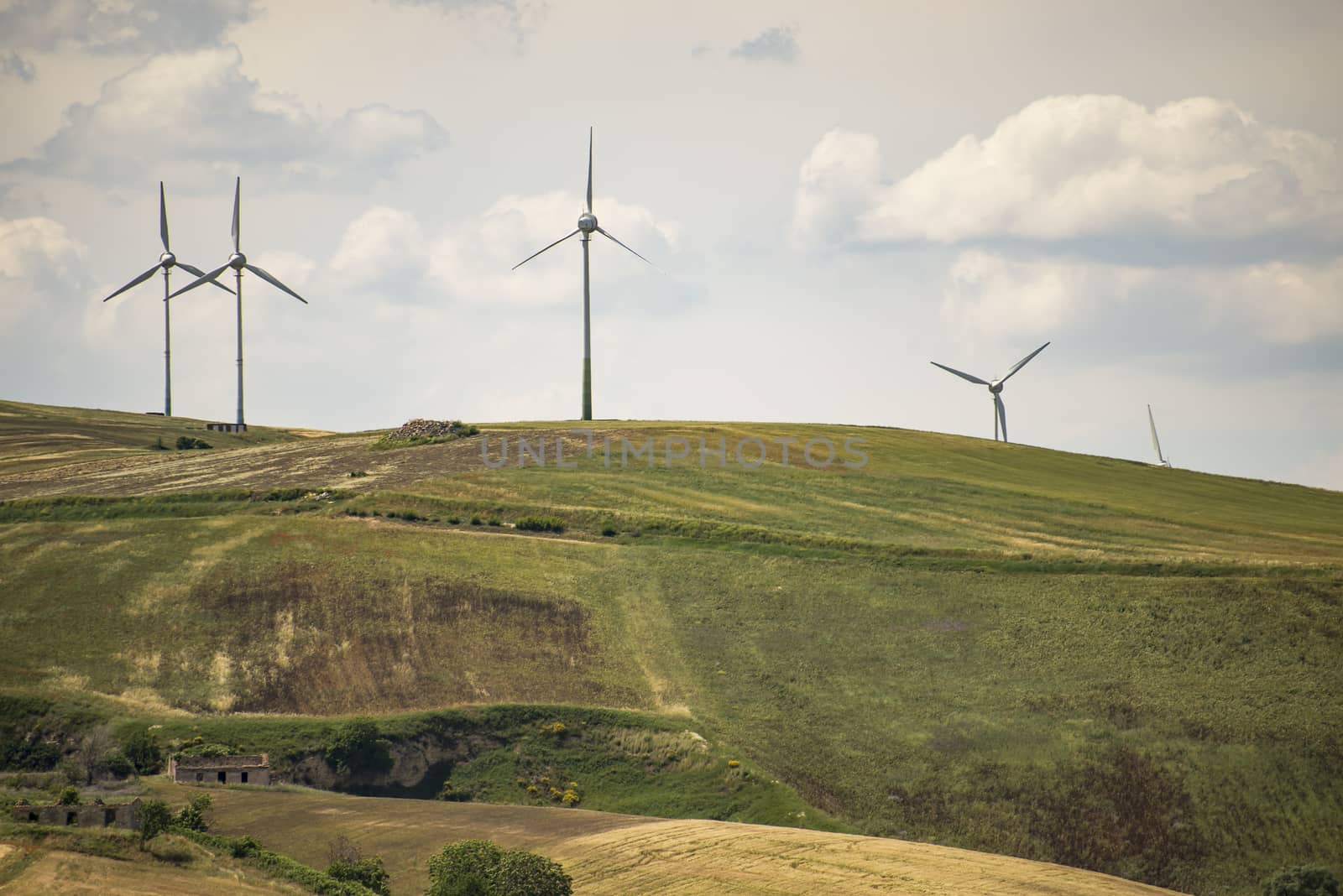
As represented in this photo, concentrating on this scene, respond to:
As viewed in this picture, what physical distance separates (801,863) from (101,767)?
3527 cm

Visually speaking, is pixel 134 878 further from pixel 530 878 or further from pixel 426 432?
pixel 426 432

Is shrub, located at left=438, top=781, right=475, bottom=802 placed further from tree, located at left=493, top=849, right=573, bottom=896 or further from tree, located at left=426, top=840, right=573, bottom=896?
tree, located at left=493, top=849, right=573, bottom=896

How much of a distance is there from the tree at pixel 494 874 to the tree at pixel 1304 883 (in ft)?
98.1

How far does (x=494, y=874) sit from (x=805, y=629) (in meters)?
38.4

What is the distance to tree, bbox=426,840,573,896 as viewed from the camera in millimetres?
50469

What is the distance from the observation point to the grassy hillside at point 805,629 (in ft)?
222

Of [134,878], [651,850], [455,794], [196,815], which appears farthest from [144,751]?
[651,850]

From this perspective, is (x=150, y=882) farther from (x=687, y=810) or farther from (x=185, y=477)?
(x=185, y=477)

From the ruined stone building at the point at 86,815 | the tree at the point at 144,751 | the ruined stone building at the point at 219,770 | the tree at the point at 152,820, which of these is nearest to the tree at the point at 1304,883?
the tree at the point at 152,820

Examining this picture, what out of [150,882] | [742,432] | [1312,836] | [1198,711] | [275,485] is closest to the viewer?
[150,882]

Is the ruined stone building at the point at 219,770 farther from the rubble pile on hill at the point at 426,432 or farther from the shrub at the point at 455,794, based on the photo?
the rubble pile on hill at the point at 426,432

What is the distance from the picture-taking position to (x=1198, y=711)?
74062 millimetres

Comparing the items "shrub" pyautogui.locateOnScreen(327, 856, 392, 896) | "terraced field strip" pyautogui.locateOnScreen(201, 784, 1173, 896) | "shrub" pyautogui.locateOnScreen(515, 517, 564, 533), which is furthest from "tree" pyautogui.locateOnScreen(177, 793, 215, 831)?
"shrub" pyautogui.locateOnScreen(515, 517, 564, 533)

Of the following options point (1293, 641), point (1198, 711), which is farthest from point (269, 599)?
point (1293, 641)
